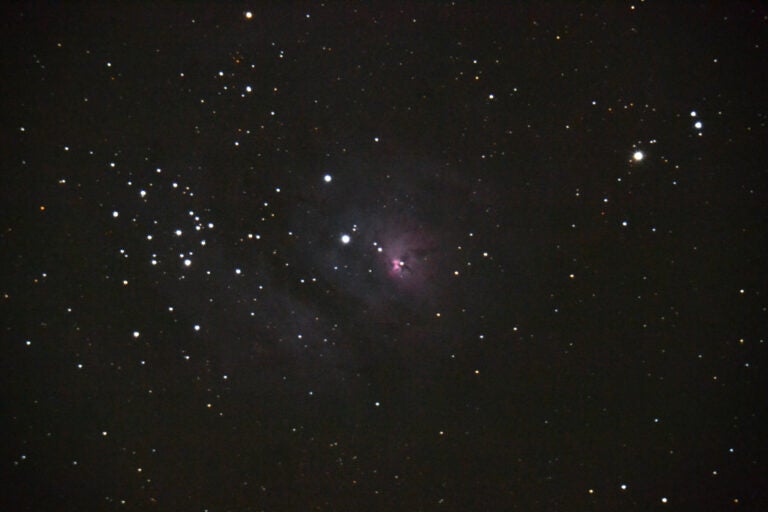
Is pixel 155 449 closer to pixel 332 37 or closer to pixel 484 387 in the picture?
pixel 484 387

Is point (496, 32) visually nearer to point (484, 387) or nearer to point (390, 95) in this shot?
point (390, 95)

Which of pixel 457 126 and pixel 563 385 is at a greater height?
pixel 457 126

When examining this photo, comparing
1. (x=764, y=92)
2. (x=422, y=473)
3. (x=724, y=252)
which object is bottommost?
(x=422, y=473)

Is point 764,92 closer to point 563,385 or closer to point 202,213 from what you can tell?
point 563,385

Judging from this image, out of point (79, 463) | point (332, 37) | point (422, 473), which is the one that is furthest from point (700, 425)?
point (79, 463)

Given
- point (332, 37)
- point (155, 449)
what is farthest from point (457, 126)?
point (155, 449)

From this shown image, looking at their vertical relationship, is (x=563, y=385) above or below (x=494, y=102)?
below
